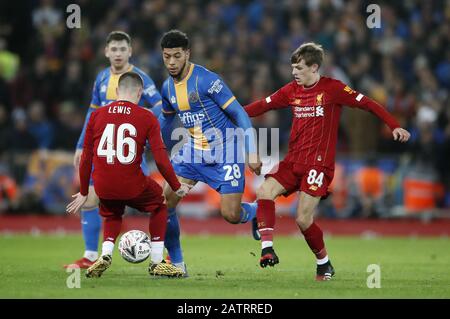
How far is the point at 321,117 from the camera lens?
31.6 feet

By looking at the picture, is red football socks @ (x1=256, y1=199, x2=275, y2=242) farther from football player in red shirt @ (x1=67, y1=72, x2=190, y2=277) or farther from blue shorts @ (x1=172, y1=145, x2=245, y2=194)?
football player in red shirt @ (x1=67, y1=72, x2=190, y2=277)

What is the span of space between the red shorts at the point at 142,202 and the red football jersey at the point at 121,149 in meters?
0.11

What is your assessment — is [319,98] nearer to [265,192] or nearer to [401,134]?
[401,134]

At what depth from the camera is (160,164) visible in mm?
9227

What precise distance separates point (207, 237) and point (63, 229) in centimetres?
289

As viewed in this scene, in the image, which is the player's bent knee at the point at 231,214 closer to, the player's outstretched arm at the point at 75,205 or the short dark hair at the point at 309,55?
the player's outstretched arm at the point at 75,205

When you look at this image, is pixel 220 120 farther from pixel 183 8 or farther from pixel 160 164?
pixel 183 8

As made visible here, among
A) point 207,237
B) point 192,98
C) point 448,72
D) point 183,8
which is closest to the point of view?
point 192,98

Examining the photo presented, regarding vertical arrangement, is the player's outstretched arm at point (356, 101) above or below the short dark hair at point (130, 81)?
below

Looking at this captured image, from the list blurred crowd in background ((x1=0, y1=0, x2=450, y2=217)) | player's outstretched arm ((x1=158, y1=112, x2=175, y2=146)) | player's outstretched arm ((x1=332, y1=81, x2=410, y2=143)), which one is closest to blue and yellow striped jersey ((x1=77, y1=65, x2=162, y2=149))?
player's outstretched arm ((x1=158, y1=112, x2=175, y2=146))

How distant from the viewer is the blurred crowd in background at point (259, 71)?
18.5 meters

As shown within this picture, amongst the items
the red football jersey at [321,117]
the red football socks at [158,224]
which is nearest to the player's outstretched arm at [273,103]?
the red football jersey at [321,117]

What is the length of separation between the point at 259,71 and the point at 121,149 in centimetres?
1082
